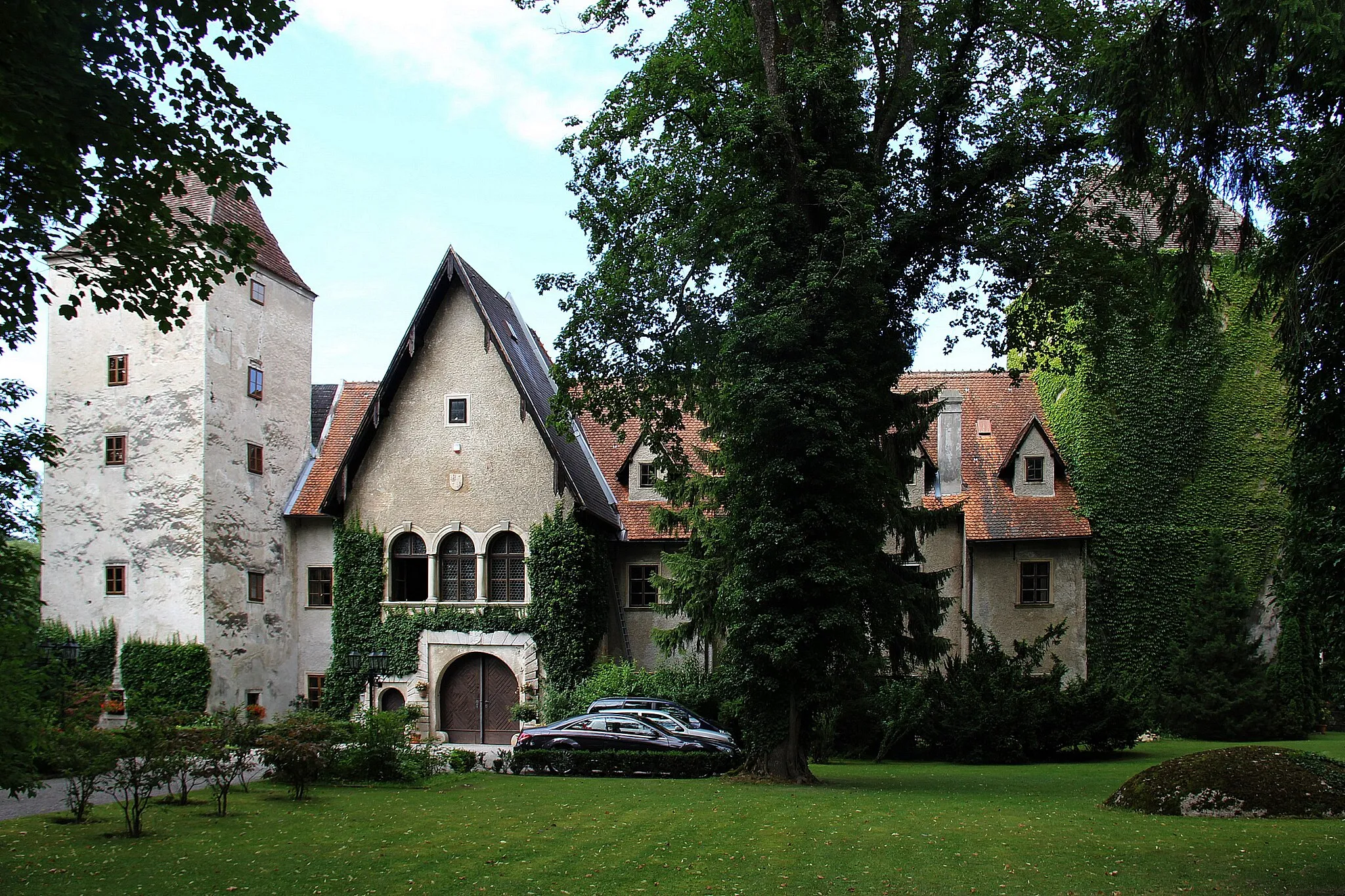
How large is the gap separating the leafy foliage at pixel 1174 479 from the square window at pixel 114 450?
26.9 m

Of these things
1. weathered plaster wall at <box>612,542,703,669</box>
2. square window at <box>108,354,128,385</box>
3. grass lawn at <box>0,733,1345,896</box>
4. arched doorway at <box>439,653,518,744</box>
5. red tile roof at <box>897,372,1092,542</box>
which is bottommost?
arched doorway at <box>439,653,518,744</box>

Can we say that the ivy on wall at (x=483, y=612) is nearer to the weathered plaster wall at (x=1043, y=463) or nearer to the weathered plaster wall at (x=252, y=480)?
the weathered plaster wall at (x=252, y=480)

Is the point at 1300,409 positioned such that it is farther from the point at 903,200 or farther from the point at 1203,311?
the point at 903,200

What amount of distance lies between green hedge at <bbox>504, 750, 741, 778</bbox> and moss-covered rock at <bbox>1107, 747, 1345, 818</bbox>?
8508mm

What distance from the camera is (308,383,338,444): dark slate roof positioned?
37000mm

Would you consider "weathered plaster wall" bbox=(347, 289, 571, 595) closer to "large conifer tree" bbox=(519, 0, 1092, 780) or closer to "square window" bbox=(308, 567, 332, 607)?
"square window" bbox=(308, 567, 332, 607)

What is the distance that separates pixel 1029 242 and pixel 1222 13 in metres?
11.4

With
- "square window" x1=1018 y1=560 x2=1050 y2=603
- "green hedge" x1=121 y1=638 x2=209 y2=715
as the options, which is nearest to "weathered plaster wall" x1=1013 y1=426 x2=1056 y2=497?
"square window" x1=1018 y1=560 x2=1050 y2=603

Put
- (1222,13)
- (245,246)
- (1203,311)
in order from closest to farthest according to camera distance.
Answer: (1222,13), (1203,311), (245,246)

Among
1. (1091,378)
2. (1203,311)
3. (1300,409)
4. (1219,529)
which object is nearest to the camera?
(1300,409)

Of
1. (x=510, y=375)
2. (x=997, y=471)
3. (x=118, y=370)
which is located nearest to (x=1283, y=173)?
(x=510, y=375)

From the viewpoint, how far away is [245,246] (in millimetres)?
12398

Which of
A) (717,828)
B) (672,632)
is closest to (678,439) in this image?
(672,632)

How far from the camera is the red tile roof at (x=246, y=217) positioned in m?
33.2
